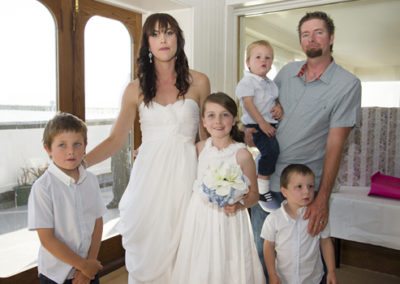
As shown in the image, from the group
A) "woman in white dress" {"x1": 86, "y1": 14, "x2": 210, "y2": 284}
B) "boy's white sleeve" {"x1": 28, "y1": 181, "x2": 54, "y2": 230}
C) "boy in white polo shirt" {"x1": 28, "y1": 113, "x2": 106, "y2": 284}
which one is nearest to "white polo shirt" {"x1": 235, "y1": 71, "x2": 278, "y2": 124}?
"woman in white dress" {"x1": 86, "y1": 14, "x2": 210, "y2": 284}

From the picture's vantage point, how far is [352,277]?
3182 mm

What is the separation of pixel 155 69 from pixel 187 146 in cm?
41

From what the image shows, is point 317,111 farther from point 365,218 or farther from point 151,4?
point 151,4

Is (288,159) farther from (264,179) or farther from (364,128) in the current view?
(364,128)

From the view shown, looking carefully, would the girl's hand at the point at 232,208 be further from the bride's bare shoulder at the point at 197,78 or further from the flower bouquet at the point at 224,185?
the bride's bare shoulder at the point at 197,78

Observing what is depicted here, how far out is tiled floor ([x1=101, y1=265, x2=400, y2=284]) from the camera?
302 cm

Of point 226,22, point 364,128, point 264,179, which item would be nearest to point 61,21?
point 226,22

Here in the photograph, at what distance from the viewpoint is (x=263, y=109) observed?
7.01 ft

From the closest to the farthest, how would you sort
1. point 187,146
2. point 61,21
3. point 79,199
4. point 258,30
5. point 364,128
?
point 79,199
point 187,146
point 61,21
point 364,128
point 258,30

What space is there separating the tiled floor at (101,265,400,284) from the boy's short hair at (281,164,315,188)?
1.61 m

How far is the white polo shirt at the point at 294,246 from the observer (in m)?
1.91

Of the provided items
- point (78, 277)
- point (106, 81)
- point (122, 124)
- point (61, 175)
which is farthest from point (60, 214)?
point (106, 81)

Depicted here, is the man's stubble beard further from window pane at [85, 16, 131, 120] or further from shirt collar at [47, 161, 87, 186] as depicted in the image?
window pane at [85, 16, 131, 120]

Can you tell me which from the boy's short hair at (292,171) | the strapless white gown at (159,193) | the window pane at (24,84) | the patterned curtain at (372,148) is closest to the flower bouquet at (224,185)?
the strapless white gown at (159,193)
